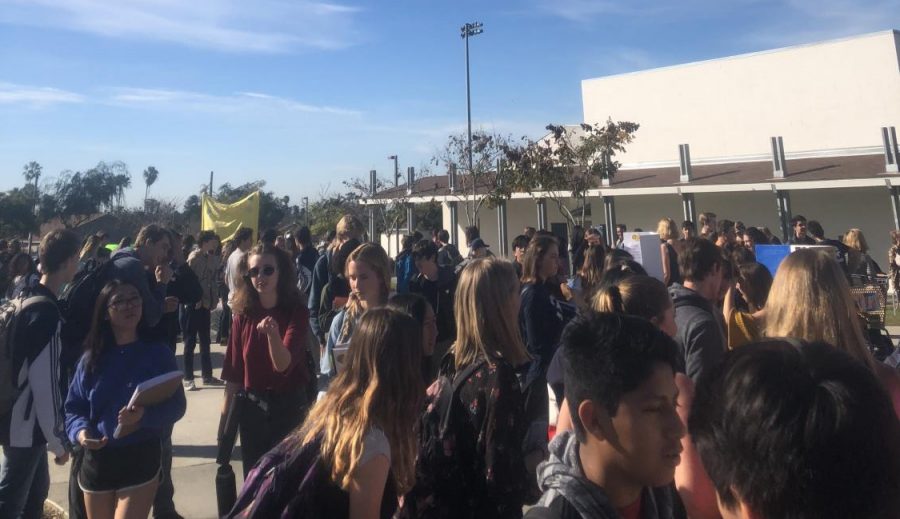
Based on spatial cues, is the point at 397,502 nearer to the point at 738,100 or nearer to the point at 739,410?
the point at 739,410

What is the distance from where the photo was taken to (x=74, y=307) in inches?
168

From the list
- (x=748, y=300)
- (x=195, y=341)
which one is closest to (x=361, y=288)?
(x=748, y=300)

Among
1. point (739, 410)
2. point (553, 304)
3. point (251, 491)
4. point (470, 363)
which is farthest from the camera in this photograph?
point (553, 304)

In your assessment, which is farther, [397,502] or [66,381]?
[66,381]

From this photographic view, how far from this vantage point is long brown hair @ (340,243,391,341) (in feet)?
13.6

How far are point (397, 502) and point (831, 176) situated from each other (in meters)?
21.1

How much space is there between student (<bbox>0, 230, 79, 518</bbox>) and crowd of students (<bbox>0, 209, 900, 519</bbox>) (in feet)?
0.04

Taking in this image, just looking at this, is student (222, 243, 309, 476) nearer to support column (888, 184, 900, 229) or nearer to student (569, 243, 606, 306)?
student (569, 243, 606, 306)

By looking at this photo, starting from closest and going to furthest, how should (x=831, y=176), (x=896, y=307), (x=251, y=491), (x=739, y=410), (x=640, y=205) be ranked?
(x=739, y=410)
(x=251, y=491)
(x=896, y=307)
(x=831, y=176)
(x=640, y=205)

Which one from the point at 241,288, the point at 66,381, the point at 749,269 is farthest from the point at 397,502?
the point at 749,269

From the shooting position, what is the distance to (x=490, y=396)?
9.07 ft

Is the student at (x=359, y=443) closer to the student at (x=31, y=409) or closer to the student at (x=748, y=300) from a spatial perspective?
the student at (x=31, y=409)

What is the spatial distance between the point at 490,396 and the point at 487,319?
0.49 meters

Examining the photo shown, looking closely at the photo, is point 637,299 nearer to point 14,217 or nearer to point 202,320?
point 202,320
